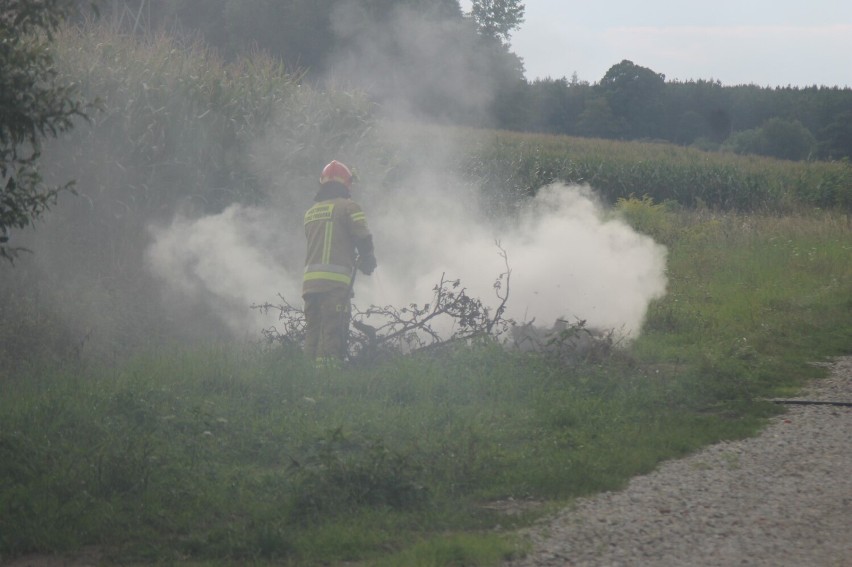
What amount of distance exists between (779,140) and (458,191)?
43924 millimetres

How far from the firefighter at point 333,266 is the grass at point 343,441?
509 mm

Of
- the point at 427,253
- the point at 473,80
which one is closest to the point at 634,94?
the point at 473,80

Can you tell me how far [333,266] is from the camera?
11.1m

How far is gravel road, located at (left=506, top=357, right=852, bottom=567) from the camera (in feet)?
19.1

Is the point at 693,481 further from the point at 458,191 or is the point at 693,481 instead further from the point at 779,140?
the point at 779,140

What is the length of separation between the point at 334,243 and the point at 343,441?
13.0 ft

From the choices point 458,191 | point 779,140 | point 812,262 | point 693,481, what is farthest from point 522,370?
point 779,140

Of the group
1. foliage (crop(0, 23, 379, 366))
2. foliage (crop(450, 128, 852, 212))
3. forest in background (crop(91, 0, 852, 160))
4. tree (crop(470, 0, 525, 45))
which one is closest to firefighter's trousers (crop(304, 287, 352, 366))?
foliage (crop(0, 23, 379, 366))

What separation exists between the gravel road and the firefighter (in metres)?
4.51

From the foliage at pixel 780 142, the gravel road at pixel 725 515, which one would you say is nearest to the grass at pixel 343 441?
the gravel road at pixel 725 515

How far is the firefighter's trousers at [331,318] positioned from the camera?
11148mm

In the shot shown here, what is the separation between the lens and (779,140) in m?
58.5

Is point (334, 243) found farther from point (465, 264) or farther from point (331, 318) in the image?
point (465, 264)

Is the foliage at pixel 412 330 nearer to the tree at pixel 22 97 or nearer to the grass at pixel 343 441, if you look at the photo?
the grass at pixel 343 441
